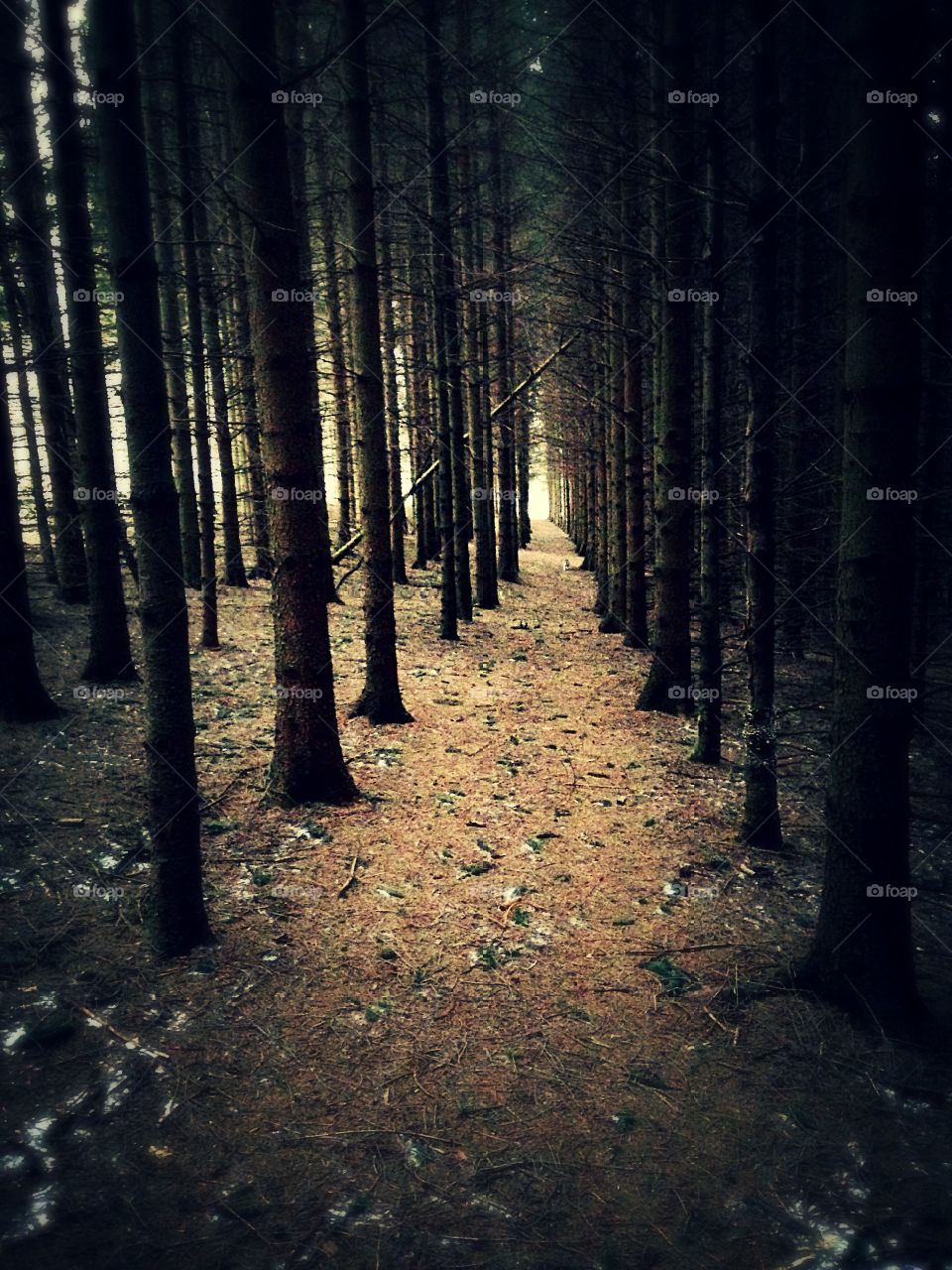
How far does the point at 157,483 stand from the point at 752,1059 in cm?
519

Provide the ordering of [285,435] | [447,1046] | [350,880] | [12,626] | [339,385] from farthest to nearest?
[339,385], [12,626], [285,435], [350,880], [447,1046]

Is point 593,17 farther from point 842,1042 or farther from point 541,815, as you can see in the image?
point 842,1042

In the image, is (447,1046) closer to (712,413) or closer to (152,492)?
(152,492)

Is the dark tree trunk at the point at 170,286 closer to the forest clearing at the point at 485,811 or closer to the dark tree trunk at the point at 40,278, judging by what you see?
the forest clearing at the point at 485,811

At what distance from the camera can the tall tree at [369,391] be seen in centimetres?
937

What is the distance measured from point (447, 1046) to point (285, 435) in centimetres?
A: 540

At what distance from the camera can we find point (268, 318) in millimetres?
7117

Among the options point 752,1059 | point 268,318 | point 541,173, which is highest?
point 541,173

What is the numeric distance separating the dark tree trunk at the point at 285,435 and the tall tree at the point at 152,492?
2.14 m

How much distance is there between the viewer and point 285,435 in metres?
7.26

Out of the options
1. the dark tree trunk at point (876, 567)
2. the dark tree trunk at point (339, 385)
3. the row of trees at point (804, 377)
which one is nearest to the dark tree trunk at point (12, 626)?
the row of trees at point (804, 377)

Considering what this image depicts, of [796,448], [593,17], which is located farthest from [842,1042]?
[593,17]

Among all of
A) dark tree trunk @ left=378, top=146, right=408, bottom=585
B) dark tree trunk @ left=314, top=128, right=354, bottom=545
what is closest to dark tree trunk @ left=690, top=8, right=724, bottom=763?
dark tree trunk @ left=314, top=128, right=354, bottom=545

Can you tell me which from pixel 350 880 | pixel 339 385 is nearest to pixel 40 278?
pixel 339 385
